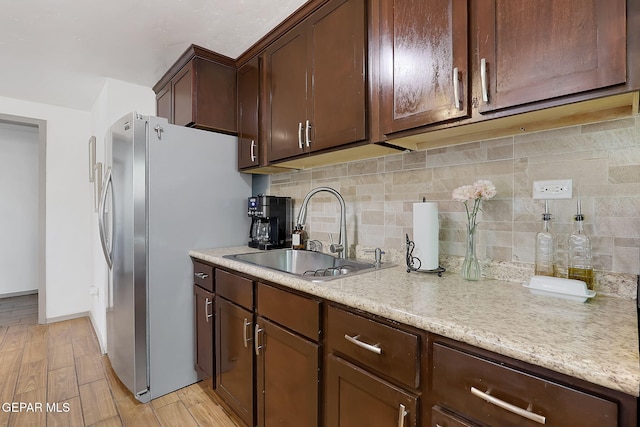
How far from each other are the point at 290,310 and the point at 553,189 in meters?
1.13

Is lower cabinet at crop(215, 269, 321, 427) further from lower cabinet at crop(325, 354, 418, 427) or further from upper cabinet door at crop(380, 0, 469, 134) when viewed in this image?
upper cabinet door at crop(380, 0, 469, 134)

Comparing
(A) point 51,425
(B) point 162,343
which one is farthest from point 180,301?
(A) point 51,425

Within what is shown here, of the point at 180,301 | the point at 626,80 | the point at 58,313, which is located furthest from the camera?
the point at 58,313

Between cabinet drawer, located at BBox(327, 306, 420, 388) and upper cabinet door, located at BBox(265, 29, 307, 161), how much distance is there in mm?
1004

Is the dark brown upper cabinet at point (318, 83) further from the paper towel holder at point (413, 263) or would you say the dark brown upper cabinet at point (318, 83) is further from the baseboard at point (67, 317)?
the baseboard at point (67, 317)

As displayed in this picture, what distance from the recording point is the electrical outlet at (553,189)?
3.60 feet

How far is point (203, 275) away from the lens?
1983 millimetres

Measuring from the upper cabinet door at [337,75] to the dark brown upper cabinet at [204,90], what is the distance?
3.00 ft

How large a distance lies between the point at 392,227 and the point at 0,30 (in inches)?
108

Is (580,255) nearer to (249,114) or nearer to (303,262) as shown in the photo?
(303,262)

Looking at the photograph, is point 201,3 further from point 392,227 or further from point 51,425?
point 51,425

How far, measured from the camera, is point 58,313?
3.33 meters

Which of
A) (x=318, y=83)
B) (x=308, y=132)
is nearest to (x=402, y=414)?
(x=308, y=132)

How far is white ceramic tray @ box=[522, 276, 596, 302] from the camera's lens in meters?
0.94
